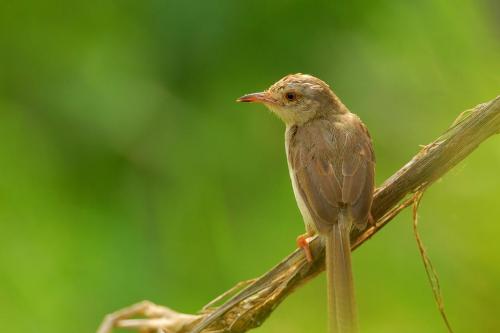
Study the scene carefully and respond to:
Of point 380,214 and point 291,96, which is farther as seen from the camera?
point 291,96

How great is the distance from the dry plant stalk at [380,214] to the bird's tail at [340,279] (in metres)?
0.07

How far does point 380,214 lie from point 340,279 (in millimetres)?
319

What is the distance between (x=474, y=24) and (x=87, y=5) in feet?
7.99

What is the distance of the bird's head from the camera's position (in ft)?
16.9

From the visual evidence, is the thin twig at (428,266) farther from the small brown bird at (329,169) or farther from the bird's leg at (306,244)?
the bird's leg at (306,244)

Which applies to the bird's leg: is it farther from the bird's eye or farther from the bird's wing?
the bird's eye

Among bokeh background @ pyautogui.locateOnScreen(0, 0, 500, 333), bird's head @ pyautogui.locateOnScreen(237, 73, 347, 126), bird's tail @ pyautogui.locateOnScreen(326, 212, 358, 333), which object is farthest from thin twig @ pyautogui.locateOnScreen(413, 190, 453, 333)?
bird's head @ pyautogui.locateOnScreen(237, 73, 347, 126)

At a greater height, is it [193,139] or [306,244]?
[193,139]

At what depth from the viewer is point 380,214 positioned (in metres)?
3.61

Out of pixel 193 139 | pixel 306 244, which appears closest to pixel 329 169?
pixel 306 244

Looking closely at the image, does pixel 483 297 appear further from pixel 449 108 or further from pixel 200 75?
pixel 200 75

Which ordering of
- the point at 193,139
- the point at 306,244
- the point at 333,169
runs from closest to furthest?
the point at 306,244 < the point at 333,169 < the point at 193,139

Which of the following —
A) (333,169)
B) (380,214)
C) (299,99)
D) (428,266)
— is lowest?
(428,266)

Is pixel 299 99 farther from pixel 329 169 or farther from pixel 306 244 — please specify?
pixel 306 244
